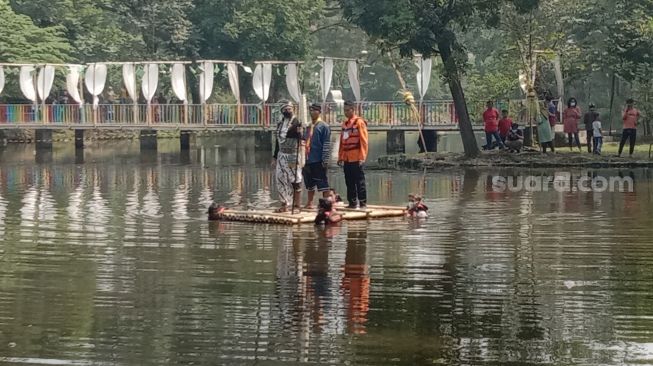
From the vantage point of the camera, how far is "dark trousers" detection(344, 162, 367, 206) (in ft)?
47.3

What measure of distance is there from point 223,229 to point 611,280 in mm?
5191

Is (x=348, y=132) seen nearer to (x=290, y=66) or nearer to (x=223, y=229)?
(x=223, y=229)

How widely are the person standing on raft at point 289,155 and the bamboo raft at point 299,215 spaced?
38cm

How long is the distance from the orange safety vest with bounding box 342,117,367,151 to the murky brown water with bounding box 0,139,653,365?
3.98ft

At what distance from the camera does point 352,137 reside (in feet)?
47.0

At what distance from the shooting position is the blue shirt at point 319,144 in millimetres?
14141

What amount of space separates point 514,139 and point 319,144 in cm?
1343

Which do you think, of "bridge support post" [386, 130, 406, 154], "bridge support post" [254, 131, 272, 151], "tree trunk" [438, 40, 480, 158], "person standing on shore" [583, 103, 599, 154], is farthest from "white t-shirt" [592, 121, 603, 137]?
"bridge support post" [254, 131, 272, 151]

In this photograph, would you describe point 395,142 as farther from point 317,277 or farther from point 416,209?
point 317,277

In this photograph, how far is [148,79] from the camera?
120 ft

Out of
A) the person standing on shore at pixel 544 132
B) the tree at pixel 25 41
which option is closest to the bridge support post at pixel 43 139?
the tree at pixel 25 41

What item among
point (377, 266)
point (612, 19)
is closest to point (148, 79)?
point (612, 19)

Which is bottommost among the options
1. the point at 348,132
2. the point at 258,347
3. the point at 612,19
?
the point at 258,347

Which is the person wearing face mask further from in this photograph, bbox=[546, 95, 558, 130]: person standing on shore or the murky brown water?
the murky brown water
